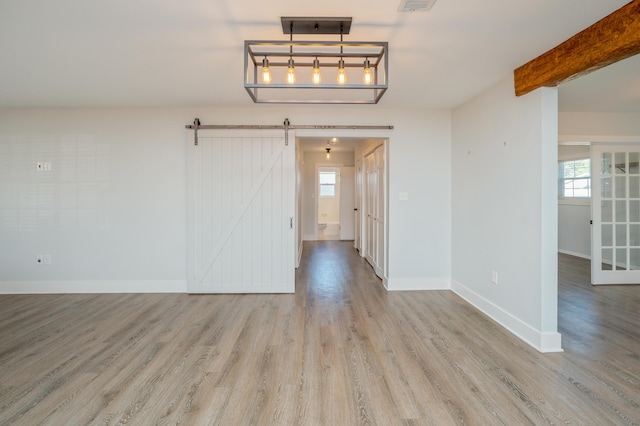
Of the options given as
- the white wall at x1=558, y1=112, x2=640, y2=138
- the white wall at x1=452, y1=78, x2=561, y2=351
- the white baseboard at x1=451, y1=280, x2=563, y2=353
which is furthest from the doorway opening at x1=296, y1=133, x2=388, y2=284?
the white wall at x1=558, y1=112, x2=640, y2=138

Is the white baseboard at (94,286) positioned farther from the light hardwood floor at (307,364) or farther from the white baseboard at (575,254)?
the white baseboard at (575,254)

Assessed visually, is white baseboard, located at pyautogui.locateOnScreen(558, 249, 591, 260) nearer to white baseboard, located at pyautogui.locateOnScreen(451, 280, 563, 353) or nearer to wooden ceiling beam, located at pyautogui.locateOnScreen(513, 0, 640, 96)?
white baseboard, located at pyautogui.locateOnScreen(451, 280, 563, 353)

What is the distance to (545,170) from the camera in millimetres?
A: 2531

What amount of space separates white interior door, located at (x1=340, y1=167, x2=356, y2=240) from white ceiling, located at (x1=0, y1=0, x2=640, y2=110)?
5491 mm

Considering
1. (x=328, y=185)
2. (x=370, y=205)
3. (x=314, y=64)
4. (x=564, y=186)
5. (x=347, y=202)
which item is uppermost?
(x=314, y=64)

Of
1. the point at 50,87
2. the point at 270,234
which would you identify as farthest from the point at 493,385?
the point at 50,87

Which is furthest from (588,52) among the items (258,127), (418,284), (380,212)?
(258,127)

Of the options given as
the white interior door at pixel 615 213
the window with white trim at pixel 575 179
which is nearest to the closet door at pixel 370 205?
the white interior door at pixel 615 213

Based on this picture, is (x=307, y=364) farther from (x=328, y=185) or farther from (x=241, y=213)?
(x=328, y=185)

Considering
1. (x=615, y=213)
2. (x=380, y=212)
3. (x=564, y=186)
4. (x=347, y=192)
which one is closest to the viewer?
(x=615, y=213)

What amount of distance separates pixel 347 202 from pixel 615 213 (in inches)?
224

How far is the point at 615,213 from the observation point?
14.1 ft

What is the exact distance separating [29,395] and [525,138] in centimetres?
417

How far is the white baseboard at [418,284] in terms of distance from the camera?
13.4 ft
